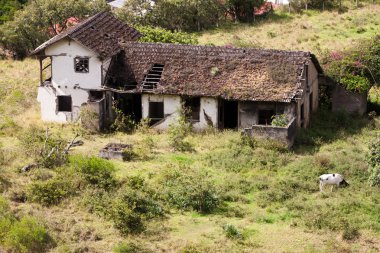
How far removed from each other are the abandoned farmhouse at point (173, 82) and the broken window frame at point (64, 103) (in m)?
0.05

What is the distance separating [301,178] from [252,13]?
29.5m

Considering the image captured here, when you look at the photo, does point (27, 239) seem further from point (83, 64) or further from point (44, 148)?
point (83, 64)

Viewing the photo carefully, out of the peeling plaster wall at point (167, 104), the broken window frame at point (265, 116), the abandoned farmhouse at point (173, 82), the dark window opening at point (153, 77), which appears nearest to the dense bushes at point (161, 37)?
the abandoned farmhouse at point (173, 82)

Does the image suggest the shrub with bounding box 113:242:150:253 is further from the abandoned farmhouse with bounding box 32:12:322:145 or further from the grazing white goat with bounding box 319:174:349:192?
the abandoned farmhouse with bounding box 32:12:322:145

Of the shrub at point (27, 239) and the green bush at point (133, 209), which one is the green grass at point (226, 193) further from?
the shrub at point (27, 239)

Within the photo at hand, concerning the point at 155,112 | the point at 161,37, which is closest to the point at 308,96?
the point at 155,112

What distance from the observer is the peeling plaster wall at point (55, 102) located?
35.7 meters

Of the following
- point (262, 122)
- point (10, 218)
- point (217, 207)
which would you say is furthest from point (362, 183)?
point (10, 218)

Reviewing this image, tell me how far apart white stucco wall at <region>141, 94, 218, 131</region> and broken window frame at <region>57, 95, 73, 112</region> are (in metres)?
4.04

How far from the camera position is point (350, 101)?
1419 inches

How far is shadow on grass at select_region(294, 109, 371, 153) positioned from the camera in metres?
31.7

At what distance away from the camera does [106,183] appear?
26312 millimetres

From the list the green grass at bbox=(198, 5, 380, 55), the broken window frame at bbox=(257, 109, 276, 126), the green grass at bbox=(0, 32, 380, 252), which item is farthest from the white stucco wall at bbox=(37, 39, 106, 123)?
the green grass at bbox=(198, 5, 380, 55)

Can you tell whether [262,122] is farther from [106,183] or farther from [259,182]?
[106,183]
